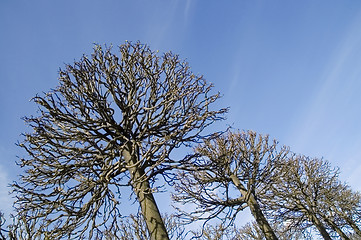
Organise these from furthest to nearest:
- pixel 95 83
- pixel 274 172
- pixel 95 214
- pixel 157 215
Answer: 1. pixel 274 172
2. pixel 95 83
3. pixel 95 214
4. pixel 157 215

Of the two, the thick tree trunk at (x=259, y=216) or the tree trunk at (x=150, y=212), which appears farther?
the thick tree trunk at (x=259, y=216)

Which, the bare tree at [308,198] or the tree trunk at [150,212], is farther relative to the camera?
the bare tree at [308,198]

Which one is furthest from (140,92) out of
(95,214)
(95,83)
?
(95,214)

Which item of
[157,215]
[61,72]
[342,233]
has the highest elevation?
[61,72]

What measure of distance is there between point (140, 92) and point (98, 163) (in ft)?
5.65

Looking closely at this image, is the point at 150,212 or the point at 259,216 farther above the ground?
the point at 259,216

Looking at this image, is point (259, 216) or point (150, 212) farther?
point (259, 216)

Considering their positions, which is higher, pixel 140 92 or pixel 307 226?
pixel 140 92

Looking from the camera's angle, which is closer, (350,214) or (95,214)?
(95,214)

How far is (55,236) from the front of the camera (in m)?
3.89

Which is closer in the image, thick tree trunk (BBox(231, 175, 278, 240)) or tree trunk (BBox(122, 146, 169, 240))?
tree trunk (BBox(122, 146, 169, 240))

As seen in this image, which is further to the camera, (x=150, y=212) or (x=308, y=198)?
(x=308, y=198)

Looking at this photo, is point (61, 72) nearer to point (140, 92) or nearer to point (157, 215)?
point (140, 92)

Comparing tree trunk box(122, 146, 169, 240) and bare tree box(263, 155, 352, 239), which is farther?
bare tree box(263, 155, 352, 239)
